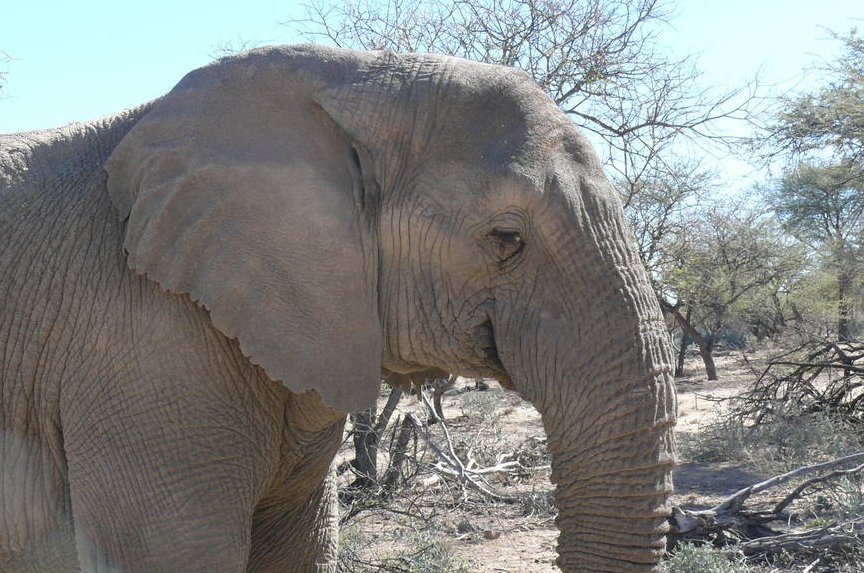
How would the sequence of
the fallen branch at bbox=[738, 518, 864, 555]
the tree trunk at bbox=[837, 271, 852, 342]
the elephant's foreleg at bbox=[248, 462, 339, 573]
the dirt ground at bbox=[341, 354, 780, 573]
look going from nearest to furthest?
the elephant's foreleg at bbox=[248, 462, 339, 573] → the fallen branch at bbox=[738, 518, 864, 555] → the dirt ground at bbox=[341, 354, 780, 573] → the tree trunk at bbox=[837, 271, 852, 342]

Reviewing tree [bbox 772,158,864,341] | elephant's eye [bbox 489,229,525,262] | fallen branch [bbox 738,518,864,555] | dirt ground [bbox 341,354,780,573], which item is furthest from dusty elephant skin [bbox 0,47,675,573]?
tree [bbox 772,158,864,341]

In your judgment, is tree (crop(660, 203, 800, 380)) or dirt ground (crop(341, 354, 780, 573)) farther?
tree (crop(660, 203, 800, 380))

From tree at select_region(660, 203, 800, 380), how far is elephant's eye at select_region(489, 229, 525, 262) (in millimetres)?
19224

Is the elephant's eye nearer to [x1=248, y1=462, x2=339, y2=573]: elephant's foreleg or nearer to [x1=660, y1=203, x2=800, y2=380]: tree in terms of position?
[x1=248, y1=462, x2=339, y2=573]: elephant's foreleg

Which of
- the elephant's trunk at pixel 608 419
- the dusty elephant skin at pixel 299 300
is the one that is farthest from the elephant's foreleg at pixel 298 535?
the elephant's trunk at pixel 608 419

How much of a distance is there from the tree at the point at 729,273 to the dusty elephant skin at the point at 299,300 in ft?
62.8

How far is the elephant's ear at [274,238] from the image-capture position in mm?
3061

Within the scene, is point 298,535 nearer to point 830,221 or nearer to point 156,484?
point 156,484

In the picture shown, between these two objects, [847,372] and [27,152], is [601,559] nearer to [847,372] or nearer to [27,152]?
[27,152]

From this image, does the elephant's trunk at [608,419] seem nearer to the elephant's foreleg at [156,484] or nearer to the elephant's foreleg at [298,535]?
the elephant's foreleg at [156,484]

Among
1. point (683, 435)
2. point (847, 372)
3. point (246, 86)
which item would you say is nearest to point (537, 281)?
point (246, 86)

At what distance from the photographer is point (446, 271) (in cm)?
304

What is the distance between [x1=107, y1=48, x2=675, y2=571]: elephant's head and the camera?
2.82m

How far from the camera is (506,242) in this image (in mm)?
2961
